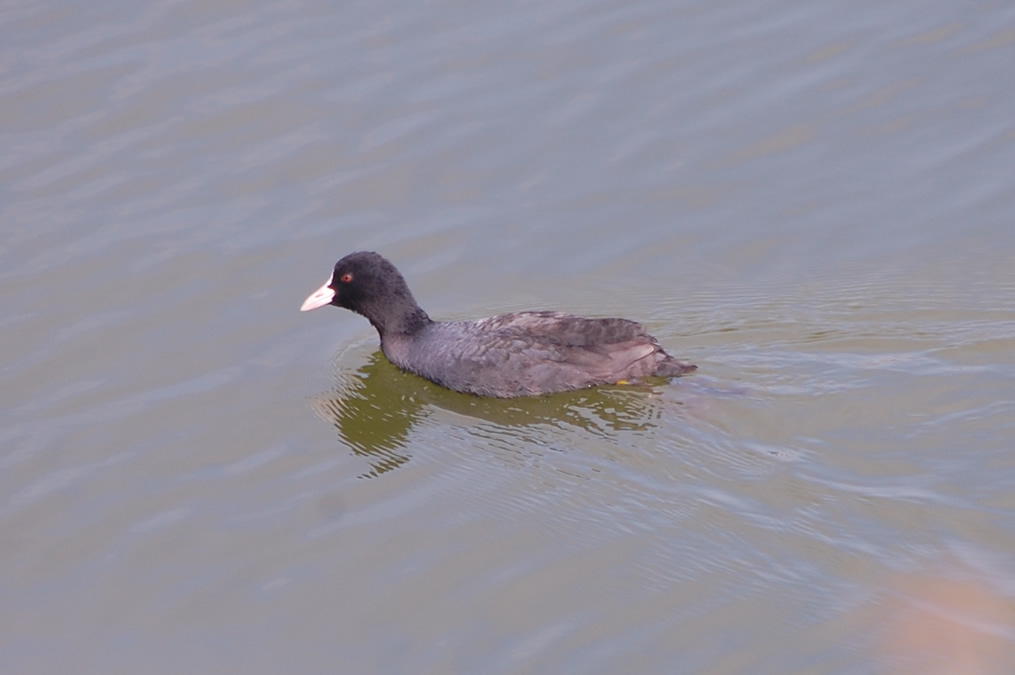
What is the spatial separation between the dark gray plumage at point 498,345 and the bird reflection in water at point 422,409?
0.09m

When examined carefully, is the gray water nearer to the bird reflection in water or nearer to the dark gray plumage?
the bird reflection in water

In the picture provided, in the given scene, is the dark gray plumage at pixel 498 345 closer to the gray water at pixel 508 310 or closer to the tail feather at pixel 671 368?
the tail feather at pixel 671 368

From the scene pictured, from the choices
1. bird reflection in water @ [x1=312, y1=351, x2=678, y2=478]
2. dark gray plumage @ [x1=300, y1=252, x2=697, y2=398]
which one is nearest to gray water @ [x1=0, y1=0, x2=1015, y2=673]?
bird reflection in water @ [x1=312, y1=351, x2=678, y2=478]

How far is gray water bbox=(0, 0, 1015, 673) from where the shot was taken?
700 cm

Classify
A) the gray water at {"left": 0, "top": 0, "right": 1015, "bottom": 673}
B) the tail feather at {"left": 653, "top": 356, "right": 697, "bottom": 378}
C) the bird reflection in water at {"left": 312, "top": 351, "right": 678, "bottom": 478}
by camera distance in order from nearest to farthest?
the gray water at {"left": 0, "top": 0, "right": 1015, "bottom": 673}, the bird reflection in water at {"left": 312, "top": 351, "right": 678, "bottom": 478}, the tail feather at {"left": 653, "top": 356, "right": 697, "bottom": 378}

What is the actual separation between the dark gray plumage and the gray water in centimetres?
16

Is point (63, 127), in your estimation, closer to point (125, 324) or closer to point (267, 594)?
point (125, 324)

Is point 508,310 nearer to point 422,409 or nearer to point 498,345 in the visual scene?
point 498,345

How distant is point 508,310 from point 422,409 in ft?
4.13

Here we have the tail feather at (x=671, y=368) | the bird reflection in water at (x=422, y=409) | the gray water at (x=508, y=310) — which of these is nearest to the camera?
the gray water at (x=508, y=310)

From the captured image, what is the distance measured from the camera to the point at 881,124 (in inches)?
454

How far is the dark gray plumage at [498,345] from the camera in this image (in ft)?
30.1

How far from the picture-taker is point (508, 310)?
408 inches

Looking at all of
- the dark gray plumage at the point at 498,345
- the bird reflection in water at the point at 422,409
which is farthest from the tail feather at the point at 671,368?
the bird reflection in water at the point at 422,409
